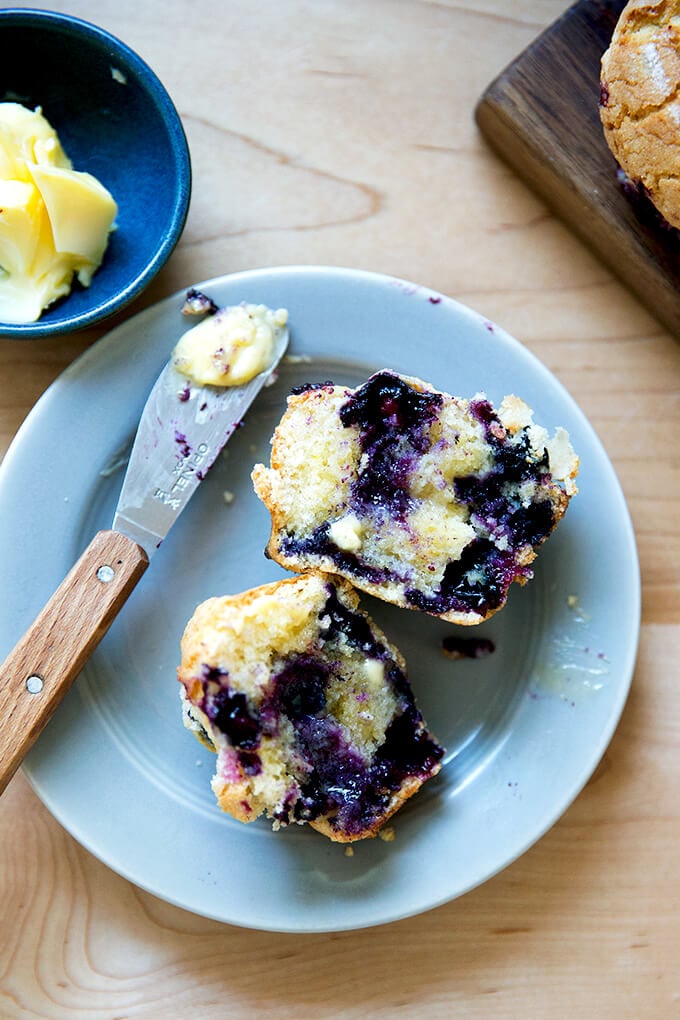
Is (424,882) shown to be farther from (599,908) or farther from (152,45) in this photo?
(152,45)

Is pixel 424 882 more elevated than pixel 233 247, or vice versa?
pixel 233 247

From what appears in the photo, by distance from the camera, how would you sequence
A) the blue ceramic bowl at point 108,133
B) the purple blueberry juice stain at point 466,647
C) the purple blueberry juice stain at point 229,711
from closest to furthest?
the purple blueberry juice stain at point 229,711, the blue ceramic bowl at point 108,133, the purple blueberry juice stain at point 466,647

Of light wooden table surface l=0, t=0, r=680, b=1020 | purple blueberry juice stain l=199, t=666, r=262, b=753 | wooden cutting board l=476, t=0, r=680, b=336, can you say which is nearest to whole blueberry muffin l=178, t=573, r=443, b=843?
purple blueberry juice stain l=199, t=666, r=262, b=753

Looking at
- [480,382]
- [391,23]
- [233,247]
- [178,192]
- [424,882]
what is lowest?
[424,882]

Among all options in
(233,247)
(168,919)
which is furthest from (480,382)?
(168,919)

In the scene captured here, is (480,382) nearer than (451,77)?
Yes

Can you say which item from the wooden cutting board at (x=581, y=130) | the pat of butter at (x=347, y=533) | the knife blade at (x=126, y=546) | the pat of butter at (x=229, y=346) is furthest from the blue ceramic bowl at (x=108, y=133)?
the wooden cutting board at (x=581, y=130)

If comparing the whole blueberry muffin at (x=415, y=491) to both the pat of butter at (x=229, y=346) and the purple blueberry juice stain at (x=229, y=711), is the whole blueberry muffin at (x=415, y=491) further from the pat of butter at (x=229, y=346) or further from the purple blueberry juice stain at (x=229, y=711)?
the purple blueberry juice stain at (x=229, y=711)

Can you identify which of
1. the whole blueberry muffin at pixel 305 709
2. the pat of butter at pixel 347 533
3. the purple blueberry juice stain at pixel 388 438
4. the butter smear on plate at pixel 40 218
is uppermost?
the butter smear on plate at pixel 40 218
